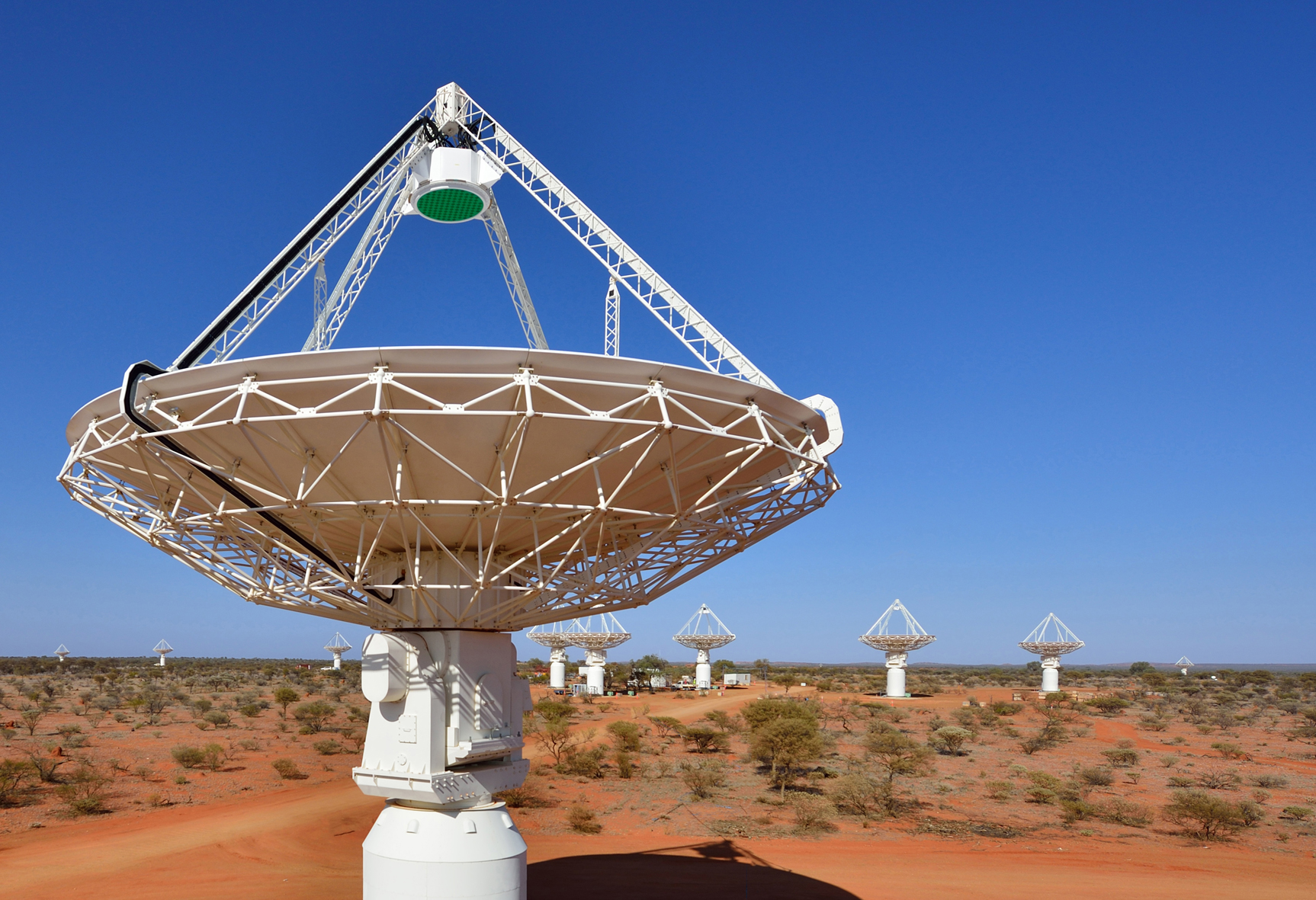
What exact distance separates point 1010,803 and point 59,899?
27989 millimetres

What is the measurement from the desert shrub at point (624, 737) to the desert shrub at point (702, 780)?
205 inches

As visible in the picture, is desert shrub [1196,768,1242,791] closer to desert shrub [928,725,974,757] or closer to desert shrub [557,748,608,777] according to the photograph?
desert shrub [928,725,974,757]

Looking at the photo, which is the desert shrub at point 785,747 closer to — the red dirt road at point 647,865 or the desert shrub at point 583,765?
the desert shrub at point 583,765

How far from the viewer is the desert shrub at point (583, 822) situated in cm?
2556

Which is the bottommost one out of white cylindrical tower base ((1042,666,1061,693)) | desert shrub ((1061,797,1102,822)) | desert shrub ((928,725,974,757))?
white cylindrical tower base ((1042,666,1061,693))

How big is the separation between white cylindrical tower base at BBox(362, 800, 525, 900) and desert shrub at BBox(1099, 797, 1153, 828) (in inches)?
900

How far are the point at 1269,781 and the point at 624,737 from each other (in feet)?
85.9

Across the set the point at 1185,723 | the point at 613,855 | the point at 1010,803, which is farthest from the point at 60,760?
the point at 1185,723

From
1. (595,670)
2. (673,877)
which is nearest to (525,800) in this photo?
(673,877)

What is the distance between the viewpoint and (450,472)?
11.4 m

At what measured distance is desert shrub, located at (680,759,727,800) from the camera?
98.0 feet

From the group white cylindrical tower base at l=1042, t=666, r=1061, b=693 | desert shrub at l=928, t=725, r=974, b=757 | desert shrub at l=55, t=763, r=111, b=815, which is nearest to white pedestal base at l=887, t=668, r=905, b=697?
white cylindrical tower base at l=1042, t=666, r=1061, b=693

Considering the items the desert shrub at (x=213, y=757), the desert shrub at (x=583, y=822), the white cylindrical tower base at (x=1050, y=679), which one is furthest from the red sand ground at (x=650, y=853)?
the white cylindrical tower base at (x=1050, y=679)

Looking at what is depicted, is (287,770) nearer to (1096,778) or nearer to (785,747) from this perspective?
(785,747)
